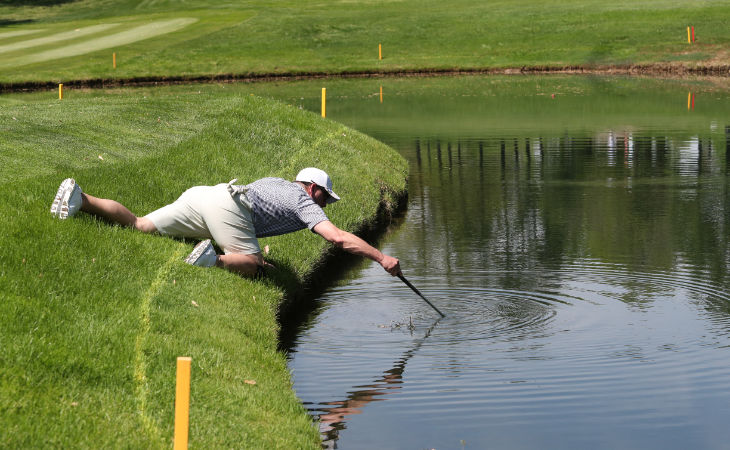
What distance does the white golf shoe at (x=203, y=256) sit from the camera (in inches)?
426

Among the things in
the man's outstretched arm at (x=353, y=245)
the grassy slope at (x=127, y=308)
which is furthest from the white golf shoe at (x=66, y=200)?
the man's outstretched arm at (x=353, y=245)

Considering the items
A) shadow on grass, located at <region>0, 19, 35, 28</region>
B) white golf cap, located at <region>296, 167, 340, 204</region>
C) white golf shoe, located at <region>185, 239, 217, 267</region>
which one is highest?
shadow on grass, located at <region>0, 19, 35, 28</region>

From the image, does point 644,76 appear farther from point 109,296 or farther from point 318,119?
point 109,296

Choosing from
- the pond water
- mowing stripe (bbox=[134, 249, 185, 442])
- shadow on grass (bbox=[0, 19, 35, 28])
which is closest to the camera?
mowing stripe (bbox=[134, 249, 185, 442])

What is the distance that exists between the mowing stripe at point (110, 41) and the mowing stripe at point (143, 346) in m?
40.6

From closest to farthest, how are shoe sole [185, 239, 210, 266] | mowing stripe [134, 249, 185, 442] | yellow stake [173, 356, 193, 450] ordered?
yellow stake [173, 356, 193, 450]
mowing stripe [134, 249, 185, 442]
shoe sole [185, 239, 210, 266]

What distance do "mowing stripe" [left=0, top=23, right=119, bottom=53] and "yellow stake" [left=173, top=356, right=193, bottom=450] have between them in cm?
5046

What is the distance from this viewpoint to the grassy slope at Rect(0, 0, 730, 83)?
51.4 meters

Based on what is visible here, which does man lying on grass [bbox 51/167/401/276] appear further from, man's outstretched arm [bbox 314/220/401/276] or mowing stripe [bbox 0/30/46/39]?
mowing stripe [bbox 0/30/46/39]

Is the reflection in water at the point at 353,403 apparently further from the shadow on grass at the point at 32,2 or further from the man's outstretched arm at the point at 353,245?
the shadow on grass at the point at 32,2

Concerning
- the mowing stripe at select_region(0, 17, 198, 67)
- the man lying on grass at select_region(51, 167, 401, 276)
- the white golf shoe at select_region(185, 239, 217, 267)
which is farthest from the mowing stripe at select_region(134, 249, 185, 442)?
the mowing stripe at select_region(0, 17, 198, 67)

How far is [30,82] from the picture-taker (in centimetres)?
4412

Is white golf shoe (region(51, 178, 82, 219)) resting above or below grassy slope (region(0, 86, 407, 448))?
above

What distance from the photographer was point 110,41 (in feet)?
192
